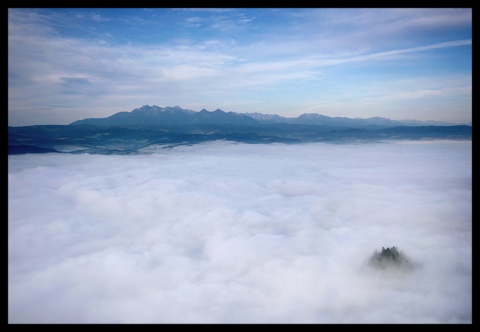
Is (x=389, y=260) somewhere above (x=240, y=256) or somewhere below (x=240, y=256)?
above

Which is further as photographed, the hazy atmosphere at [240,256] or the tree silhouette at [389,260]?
the tree silhouette at [389,260]

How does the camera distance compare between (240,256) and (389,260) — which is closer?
(389,260)

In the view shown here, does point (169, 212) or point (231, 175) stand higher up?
point (231, 175)

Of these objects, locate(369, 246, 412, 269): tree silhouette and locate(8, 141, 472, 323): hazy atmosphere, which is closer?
locate(8, 141, 472, 323): hazy atmosphere
